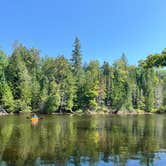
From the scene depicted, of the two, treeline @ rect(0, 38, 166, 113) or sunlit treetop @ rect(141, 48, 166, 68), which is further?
treeline @ rect(0, 38, 166, 113)

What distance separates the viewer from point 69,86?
91562mm

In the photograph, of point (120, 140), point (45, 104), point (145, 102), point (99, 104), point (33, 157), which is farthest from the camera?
point (145, 102)

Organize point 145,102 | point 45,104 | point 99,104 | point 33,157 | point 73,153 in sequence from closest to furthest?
point 33,157 → point 73,153 → point 45,104 → point 99,104 → point 145,102

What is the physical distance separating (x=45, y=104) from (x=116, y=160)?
219 feet

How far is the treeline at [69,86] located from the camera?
3346 inches

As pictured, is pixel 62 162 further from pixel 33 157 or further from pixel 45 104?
pixel 45 104

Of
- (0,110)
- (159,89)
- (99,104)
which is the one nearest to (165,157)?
(0,110)

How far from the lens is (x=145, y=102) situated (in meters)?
111

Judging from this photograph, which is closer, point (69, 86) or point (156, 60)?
point (156, 60)

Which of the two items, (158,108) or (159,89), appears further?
(159,89)

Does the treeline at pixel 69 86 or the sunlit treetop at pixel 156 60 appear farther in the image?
the treeline at pixel 69 86

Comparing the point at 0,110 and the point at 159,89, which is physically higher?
the point at 159,89

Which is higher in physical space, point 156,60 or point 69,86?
point 69,86

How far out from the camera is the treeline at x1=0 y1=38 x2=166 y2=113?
85.0 meters
